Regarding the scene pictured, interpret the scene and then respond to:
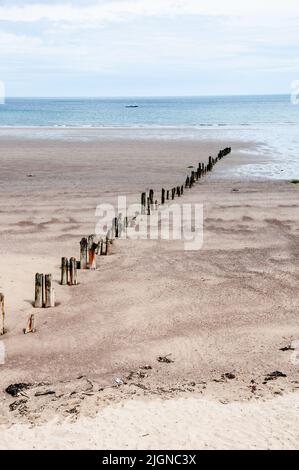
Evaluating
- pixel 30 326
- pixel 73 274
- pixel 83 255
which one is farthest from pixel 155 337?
pixel 83 255

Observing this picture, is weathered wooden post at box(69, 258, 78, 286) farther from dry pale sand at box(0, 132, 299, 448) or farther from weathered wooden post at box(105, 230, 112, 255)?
weathered wooden post at box(105, 230, 112, 255)

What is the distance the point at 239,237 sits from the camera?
62.7ft

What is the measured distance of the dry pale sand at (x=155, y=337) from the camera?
7910 millimetres

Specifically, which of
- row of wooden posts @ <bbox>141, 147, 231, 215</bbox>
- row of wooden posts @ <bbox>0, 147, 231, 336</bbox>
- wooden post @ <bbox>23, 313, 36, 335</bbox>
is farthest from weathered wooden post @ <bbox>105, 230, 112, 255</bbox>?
wooden post @ <bbox>23, 313, 36, 335</bbox>

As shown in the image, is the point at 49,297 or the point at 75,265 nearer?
the point at 49,297

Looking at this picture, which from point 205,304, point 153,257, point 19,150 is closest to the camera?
point 205,304

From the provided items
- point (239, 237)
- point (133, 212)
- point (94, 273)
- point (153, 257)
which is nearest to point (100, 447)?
point (94, 273)

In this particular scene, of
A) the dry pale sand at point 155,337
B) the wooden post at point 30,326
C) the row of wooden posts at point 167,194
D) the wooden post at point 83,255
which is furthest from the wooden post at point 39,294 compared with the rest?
the row of wooden posts at point 167,194

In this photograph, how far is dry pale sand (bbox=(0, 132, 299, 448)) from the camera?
26.0ft

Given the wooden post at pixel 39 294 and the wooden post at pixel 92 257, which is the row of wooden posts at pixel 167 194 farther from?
the wooden post at pixel 39 294

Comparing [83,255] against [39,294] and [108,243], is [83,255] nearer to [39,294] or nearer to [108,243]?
[108,243]

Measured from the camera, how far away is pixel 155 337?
11.1 meters
